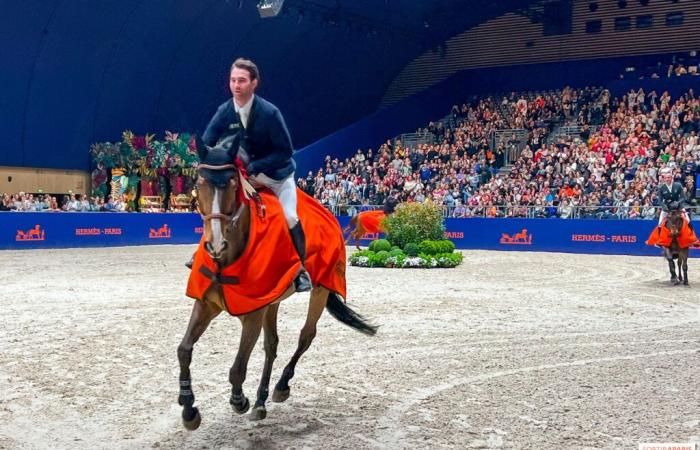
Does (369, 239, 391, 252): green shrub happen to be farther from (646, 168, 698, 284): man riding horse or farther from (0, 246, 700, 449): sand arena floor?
(646, 168, 698, 284): man riding horse

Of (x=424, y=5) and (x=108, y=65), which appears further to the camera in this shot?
(x=424, y=5)

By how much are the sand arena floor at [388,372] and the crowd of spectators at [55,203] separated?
12.6 m

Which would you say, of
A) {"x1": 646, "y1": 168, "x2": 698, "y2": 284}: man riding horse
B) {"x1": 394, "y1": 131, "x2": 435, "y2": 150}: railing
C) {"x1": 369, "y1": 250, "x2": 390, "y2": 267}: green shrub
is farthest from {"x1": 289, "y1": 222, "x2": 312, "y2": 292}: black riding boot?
{"x1": 394, "y1": 131, "x2": 435, "y2": 150}: railing

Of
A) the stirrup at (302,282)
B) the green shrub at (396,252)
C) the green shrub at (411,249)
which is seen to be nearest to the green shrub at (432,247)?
the green shrub at (411,249)

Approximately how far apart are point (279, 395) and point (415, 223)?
14116 mm

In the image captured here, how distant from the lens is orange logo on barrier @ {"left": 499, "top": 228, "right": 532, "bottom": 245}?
26.2 meters

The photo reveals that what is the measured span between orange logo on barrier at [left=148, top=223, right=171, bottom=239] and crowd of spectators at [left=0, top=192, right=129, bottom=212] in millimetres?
1498

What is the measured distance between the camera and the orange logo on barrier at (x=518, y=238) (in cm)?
2619

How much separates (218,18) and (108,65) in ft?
15.9

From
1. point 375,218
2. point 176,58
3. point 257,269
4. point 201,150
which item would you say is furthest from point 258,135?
point 176,58

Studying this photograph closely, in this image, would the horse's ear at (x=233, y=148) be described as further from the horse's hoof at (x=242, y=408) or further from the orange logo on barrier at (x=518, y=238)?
the orange logo on barrier at (x=518, y=238)

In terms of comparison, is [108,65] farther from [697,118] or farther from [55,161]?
[697,118]

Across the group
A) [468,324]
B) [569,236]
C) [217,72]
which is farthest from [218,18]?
[468,324]

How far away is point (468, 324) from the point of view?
9.78 meters
